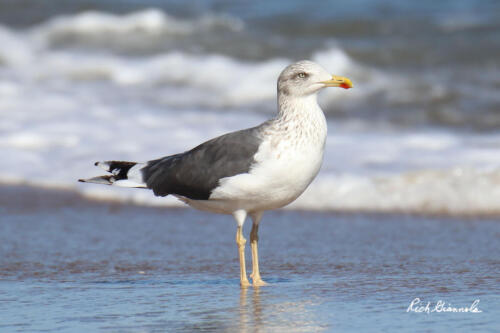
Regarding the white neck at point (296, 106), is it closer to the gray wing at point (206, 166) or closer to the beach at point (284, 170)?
the gray wing at point (206, 166)

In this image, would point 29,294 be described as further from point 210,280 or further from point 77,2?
point 77,2

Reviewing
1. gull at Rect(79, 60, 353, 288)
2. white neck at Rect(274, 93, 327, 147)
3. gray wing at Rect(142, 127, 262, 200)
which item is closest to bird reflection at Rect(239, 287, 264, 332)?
gull at Rect(79, 60, 353, 288)

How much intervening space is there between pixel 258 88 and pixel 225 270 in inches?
283

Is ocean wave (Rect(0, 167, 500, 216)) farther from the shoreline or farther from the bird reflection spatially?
the bird reflection

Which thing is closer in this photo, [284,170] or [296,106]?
[284,170]

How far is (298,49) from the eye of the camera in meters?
14.6

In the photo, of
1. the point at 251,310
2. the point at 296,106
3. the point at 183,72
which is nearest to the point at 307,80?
the point at 296,106

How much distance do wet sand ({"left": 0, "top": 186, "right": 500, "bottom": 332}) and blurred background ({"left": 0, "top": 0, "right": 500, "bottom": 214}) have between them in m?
0.60

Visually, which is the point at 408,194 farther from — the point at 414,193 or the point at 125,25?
the point at 125,25

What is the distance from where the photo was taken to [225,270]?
5.10 meters

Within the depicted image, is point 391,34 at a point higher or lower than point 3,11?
lower

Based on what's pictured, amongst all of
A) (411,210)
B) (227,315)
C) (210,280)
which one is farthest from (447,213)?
(227,315)

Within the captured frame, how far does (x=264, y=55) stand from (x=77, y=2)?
17.4ft

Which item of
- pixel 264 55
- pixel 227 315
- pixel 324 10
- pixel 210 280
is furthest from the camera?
pixel 324 10
